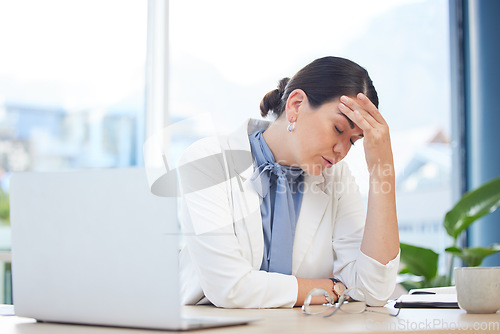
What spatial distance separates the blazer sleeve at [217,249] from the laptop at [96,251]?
1.42ft

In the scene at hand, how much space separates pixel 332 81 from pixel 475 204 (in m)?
1.79

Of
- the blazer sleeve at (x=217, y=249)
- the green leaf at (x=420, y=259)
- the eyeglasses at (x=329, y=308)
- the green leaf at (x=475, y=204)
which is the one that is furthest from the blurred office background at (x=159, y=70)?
the eyeglasses at (x=329, y=308)

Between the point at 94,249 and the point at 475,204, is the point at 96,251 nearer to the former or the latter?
the point at 94,249

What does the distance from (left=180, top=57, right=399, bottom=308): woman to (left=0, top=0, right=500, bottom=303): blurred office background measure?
3.96 feet

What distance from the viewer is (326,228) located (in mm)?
1761

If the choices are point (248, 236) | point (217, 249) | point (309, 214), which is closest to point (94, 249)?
point (217, 249)

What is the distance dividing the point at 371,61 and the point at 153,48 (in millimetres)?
1477

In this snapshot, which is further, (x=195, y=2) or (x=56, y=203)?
(x=195, y=2)

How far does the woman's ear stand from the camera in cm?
175

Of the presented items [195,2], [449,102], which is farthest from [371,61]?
[195,2]

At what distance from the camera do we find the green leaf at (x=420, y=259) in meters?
3.07

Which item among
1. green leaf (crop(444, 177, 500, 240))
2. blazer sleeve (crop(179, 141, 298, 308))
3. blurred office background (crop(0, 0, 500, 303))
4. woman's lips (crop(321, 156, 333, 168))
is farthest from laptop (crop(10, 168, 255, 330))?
green leaf (crop(444, 177, 500, 240))

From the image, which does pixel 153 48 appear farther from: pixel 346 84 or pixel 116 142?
pixel 346 84

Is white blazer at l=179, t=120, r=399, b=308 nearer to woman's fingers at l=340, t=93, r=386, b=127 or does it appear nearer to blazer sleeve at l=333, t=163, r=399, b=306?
blazer sleeve at l=333, t=163, r=399, b=306
